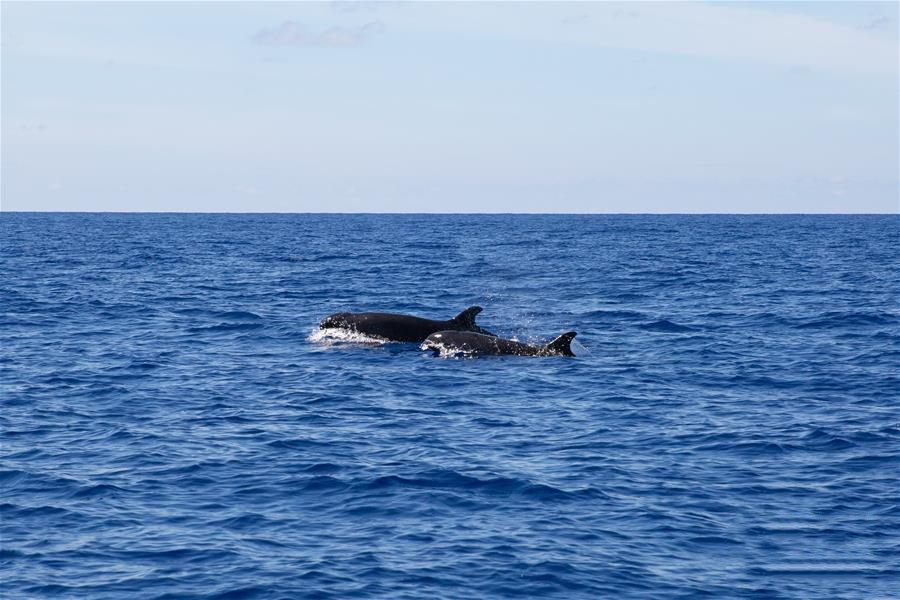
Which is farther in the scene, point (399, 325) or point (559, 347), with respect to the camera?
point (399, 325)

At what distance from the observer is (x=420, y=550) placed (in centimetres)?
1373

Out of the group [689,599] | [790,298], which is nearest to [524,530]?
[689,599]

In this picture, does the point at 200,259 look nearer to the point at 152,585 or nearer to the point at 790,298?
the point at 790,298

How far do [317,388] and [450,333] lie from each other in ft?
21.0

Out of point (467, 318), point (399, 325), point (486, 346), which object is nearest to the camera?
point (486, 346)

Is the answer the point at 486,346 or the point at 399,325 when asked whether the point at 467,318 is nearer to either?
the point at 486,346

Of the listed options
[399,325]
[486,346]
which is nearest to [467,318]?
[486,346]

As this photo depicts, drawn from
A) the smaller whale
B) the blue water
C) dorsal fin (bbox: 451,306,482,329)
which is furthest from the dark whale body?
the blue water

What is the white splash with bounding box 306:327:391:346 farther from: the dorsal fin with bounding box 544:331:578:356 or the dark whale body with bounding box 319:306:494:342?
the dorsal fin with bounding box 544:331:578:356

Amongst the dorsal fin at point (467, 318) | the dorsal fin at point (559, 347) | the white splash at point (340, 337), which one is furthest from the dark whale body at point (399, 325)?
the dorsal fin at point (559, 347)

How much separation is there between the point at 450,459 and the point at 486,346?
11.6 m

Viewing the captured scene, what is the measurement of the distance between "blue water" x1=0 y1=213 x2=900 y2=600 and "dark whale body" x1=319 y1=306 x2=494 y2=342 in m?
0.89

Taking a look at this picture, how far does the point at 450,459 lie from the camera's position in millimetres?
17953

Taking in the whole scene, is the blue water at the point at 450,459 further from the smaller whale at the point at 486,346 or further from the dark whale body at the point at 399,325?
the dark whale body at the point at 399,325
